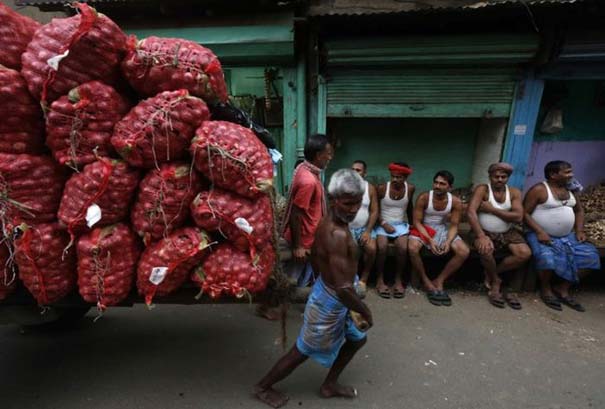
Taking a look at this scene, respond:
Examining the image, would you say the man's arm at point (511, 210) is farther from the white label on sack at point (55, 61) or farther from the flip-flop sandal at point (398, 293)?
the white label on sack at point (55, 61)

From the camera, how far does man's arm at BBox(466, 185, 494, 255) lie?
3.89m

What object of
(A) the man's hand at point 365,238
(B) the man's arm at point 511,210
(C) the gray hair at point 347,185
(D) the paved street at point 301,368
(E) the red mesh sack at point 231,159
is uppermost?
(E) the red mesh sack at point 231,159

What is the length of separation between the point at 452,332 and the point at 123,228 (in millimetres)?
3249

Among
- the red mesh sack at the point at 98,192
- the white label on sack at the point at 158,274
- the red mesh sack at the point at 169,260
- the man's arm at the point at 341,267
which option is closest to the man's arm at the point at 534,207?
the man's arm at the point at 341,267

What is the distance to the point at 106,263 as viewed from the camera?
1.67m

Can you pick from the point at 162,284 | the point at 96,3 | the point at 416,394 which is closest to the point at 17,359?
the point at 162,284

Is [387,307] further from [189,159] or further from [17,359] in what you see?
[17,359]

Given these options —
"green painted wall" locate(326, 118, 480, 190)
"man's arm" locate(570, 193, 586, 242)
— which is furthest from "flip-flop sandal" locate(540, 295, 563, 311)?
"green painted wall" locate(326, 118, 480, 190)

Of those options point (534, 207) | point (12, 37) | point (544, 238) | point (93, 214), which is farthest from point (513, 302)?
point (12, 37)

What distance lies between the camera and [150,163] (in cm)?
166

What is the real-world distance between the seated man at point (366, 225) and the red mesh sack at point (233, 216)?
98.5 inches

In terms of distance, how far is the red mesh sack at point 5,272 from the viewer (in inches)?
65.5

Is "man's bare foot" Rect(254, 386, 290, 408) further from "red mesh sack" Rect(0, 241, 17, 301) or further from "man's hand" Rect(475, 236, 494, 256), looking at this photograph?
"man's hand" Rect(475, 236, 494, 256)

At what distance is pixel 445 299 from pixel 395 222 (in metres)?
1.15
